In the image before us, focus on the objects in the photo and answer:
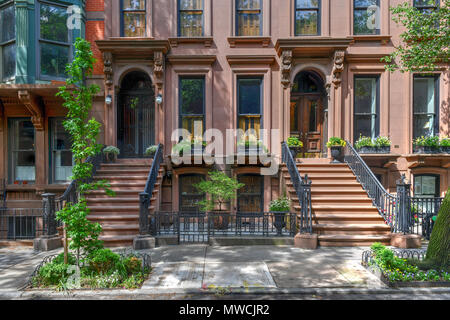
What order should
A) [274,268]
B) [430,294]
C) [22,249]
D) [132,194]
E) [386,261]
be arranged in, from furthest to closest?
[132,194] → [22,249] → [274,268] → [386,261] → [430,294]

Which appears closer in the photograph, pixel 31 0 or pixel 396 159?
pixel 31 0

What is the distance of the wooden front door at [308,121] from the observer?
12008 mm

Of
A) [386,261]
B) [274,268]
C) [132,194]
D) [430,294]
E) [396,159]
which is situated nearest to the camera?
[430,294]

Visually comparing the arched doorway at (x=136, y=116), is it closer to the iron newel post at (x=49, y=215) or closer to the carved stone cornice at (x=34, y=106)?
the carved stone cornice at (x=34, y=106)

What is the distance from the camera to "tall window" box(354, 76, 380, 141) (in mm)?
11641

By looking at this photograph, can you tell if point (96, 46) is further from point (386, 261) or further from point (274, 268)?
point (386, 261)

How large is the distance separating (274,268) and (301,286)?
99 centimetres

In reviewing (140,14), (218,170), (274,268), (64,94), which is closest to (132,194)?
(218,170)

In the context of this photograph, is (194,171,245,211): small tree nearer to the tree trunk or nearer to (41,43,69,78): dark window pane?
the tree trunk

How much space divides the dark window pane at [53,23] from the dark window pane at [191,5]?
15.1 feet

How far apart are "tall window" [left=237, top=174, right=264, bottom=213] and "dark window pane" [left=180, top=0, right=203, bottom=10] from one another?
24.1ft

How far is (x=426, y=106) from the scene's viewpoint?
38.4 ft

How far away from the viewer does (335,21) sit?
1138cm

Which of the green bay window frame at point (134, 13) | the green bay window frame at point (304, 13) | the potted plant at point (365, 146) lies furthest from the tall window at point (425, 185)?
the green bay window frame at point (134, 13)
